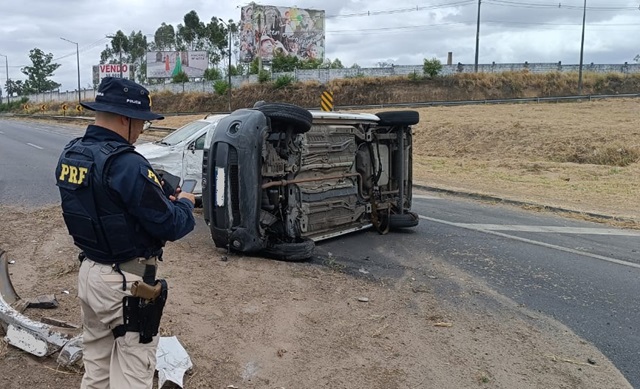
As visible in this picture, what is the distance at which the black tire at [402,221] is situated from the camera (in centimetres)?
801

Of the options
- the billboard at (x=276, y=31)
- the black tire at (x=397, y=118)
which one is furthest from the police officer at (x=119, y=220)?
the billboard at (x=276, y=31)

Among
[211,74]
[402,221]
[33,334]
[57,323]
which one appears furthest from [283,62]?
[33,334]

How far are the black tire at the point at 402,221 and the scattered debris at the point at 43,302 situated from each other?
4755 millimetres

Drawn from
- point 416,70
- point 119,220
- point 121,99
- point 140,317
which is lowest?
point 140,317

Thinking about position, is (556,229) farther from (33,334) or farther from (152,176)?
(152,176)

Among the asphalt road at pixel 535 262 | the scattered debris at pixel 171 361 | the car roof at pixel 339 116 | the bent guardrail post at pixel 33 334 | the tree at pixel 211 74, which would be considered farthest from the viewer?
the tree at pixel 211 74

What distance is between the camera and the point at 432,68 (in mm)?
52594

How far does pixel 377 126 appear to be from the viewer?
309 inches

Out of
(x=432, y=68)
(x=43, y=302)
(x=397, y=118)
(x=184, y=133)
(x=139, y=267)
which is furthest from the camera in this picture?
(x=432, y=68)

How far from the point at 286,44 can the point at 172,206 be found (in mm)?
64685

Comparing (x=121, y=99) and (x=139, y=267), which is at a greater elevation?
(x=121, y=99)

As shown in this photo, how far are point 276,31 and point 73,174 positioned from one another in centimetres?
6421

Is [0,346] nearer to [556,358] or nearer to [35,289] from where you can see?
[35,289]

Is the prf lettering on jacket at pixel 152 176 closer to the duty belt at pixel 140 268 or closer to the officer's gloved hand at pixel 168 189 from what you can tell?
the officer's gloved hand at pixel 168 189
